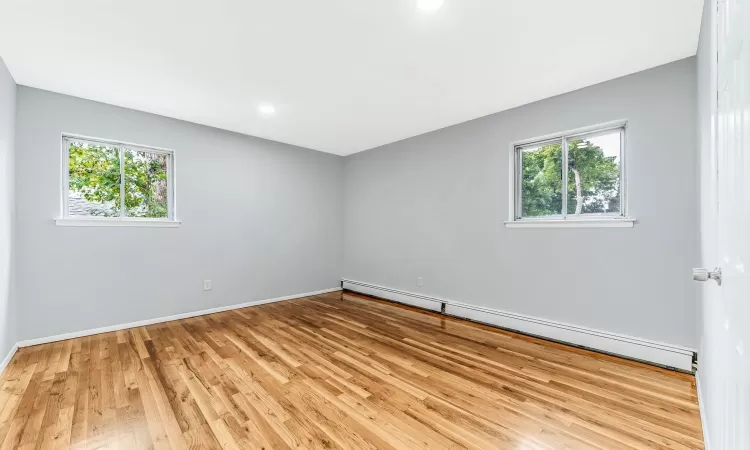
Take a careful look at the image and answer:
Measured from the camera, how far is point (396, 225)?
459 cm

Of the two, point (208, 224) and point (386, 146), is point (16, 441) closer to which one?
point (208, 224)

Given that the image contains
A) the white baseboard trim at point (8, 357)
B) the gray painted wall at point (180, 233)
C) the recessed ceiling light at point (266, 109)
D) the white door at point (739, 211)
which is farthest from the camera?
the recessed ceiling light at point (266, 109)

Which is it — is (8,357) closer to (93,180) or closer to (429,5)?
(93,180)

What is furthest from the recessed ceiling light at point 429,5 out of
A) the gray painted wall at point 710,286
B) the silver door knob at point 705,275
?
the silver door knob at point 705,275

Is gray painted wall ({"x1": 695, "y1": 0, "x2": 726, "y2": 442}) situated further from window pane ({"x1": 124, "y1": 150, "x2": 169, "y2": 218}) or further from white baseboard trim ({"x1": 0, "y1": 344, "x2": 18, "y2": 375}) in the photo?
window pane ({"x1": 124, "y1": 150, "x2": 169, "y2": 218})

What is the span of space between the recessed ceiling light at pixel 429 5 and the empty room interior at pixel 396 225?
0.03m

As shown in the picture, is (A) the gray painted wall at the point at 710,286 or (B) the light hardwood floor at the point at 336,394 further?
(B) the light hardwood floor at the point at 336,394

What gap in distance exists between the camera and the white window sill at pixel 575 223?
2.60 meters

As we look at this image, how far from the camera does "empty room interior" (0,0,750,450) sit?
170 cm

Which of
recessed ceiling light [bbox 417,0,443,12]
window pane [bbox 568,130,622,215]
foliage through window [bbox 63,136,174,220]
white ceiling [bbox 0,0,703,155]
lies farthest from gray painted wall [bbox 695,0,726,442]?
foliage through window [bbox 63,136,174,220]

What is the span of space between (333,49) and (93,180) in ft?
9.47

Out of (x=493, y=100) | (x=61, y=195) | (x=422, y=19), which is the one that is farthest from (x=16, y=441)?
(x=493, y=100)

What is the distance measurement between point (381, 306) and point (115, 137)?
360 cm

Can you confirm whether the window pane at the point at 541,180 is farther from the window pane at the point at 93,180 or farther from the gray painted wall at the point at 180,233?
the window pane at the point at 93,180
